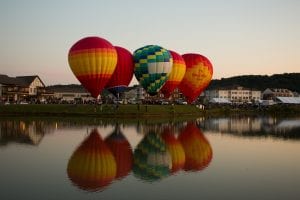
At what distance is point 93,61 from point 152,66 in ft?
32.5

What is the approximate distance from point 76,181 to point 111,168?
2.70m

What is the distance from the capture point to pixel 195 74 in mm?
57594

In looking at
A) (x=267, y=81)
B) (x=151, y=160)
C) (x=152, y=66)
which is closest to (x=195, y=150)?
(x=151, y=160)

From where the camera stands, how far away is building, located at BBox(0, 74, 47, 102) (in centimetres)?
7812

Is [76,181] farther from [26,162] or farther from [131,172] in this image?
[26,162]

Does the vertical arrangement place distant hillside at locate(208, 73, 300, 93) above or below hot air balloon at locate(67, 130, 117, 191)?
above

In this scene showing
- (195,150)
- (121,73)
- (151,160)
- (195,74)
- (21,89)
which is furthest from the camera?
(21,89)

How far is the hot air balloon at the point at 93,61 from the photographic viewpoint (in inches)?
1672

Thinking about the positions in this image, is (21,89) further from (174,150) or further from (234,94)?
(234,94)

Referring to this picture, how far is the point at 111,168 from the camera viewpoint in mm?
17547

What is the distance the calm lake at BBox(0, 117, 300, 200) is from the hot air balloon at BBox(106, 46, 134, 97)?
19.6 metres

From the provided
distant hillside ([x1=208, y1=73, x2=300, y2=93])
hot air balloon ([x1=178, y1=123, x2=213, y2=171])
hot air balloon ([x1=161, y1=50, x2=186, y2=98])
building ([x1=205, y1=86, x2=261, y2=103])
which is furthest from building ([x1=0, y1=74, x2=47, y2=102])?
distant hillside ([x1=208, y1=73, x2=300, y2=93])

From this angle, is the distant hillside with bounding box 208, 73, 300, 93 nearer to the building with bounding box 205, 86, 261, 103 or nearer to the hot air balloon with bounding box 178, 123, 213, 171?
the building with bounding box 205, 86, 261, 103

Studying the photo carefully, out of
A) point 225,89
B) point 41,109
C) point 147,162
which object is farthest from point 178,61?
point 225,89
